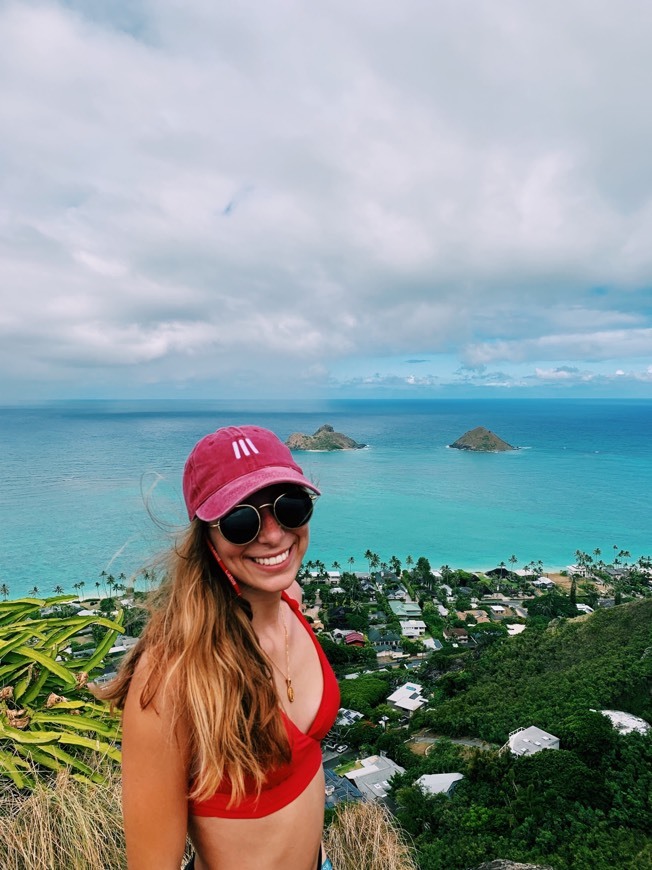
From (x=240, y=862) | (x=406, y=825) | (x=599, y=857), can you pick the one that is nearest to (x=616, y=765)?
(x=599, y=857)

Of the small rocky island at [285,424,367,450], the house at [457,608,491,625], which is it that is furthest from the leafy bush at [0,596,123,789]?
the small rocky island at [285,424,367,450]

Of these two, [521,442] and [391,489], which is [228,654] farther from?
[521,442]

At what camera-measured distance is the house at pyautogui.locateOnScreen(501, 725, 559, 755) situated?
44.7ft

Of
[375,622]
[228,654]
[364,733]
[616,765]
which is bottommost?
[375,622]

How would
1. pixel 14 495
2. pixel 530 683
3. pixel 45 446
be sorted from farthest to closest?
pixel 45 446 < pixel 14 495 < pixel 530 683

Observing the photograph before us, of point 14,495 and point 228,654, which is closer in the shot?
point 228,654

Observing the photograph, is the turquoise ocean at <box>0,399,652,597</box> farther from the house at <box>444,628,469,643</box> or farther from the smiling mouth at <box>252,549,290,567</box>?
the smiling mouth at <box>252,549,290,567</box>

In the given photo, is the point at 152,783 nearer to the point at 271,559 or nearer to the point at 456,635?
the point at 271,559

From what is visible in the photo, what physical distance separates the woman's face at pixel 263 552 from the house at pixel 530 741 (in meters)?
15.1

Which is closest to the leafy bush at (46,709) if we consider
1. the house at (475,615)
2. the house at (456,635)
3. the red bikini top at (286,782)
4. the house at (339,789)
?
the red bikini top at (286,782)

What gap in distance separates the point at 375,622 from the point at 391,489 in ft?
119

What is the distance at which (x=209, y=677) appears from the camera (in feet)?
3.85

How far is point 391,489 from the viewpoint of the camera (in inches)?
2660

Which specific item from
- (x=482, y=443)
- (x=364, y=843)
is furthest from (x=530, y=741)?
(x=482, y=443)
